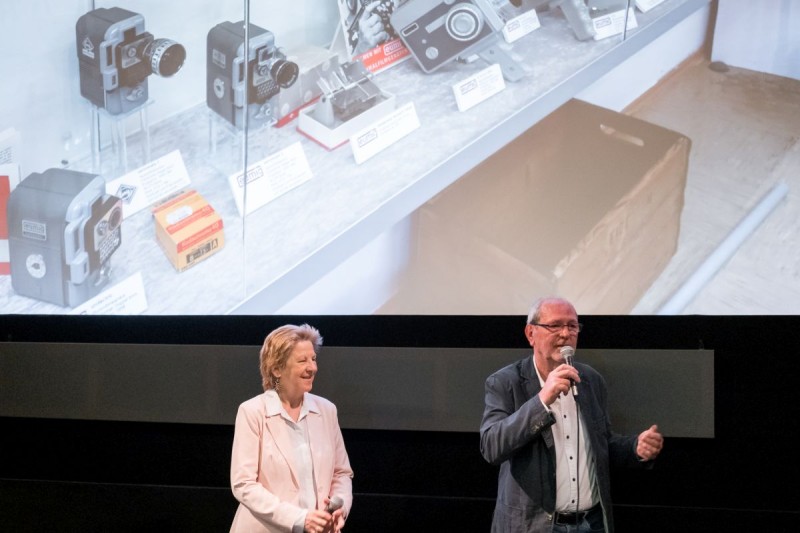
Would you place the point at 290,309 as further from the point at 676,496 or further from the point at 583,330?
the point at 676,496

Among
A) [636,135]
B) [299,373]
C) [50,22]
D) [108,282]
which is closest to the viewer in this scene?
[299,373]

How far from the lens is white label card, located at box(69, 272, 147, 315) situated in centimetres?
283

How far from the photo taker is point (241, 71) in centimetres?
277

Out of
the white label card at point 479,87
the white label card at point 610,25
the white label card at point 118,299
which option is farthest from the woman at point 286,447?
the white label card at point 610,25

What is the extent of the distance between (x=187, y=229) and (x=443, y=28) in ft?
3.16

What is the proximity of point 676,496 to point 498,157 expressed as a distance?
1172 mm

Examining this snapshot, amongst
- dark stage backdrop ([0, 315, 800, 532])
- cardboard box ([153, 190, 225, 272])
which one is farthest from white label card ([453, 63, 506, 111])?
cardboard box ([153, 190, 225, 272])

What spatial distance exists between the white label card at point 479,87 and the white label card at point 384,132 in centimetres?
15

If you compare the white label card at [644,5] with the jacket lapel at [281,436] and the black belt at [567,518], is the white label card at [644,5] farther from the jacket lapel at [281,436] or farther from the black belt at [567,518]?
the jacket lapel at [281,436]

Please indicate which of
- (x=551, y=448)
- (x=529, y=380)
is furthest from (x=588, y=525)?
(x=529, y=380)

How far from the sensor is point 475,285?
2963mm

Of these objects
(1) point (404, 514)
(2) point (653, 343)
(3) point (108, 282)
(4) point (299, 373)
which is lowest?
(1) point (404, 514)

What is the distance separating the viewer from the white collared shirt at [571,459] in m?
2.12

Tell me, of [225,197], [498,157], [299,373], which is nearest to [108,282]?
[225,197]
